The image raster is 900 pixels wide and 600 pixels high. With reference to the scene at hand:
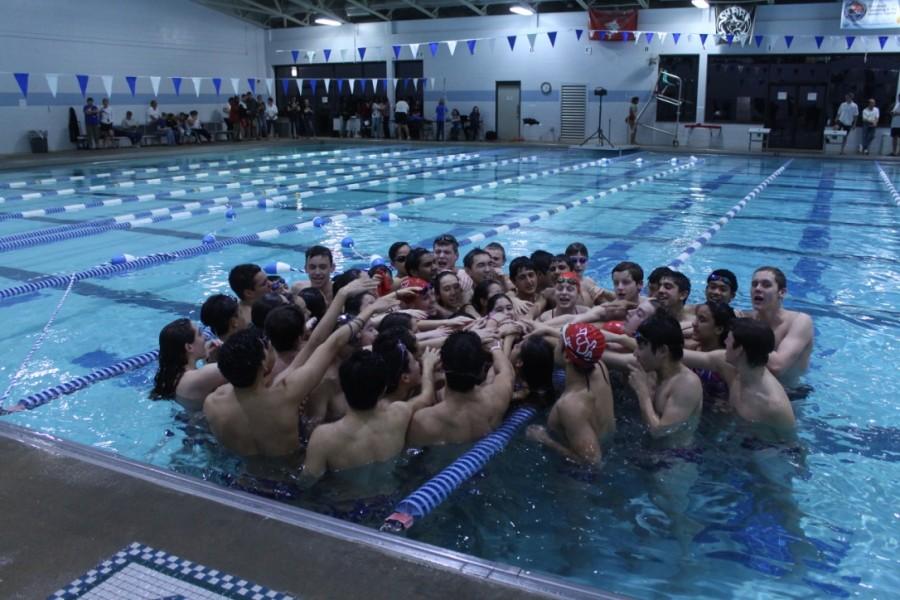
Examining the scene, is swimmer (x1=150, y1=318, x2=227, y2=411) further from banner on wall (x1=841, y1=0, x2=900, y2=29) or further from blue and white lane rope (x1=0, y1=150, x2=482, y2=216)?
banner on wall (x1=841, y1=0, x2=900, y2=29)

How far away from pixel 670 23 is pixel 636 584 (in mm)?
21701

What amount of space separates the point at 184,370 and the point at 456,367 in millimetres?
1631

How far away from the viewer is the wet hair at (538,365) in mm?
3699

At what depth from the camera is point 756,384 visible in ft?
11.6

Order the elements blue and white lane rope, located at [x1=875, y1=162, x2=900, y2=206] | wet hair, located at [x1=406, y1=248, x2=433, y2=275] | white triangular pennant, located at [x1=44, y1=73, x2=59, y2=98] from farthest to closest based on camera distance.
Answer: white triangular pennant, located at [x1=44, y1=73, x2=59, y2=98] < blue and white lane rope, located at [x1=875, y1=162, x2=900, y2=206] < wet hair, located at [x1=406, y1=248, x2=433, y2=275]

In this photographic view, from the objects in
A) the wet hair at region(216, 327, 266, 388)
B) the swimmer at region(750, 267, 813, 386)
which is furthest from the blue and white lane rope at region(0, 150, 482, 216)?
the swimmer at region(750, 267, 813, 386)

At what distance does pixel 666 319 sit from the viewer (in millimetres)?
3363

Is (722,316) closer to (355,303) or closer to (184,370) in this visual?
(355,303)

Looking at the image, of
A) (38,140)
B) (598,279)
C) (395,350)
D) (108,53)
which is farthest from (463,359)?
(108,53)

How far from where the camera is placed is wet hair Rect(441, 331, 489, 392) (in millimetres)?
3189

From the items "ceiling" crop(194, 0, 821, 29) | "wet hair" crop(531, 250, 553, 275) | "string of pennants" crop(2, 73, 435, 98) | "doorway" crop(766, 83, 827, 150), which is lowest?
"wet hair" crop(531, 250, 553, 275)

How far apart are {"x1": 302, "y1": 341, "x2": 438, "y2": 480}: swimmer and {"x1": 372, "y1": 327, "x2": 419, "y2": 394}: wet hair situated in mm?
240

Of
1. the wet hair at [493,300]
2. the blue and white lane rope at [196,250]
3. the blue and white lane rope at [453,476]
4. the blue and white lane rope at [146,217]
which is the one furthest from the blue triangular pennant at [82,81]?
the blue and white lane rope at [453,476]

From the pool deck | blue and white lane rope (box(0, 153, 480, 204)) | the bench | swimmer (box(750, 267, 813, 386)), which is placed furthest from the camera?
the bench
